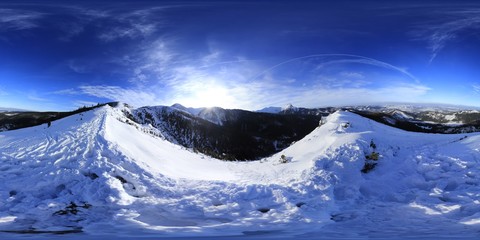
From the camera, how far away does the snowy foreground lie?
11625mm

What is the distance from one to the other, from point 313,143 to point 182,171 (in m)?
12.4

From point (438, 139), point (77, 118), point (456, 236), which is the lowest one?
point (456, 236)

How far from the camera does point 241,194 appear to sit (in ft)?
50.2

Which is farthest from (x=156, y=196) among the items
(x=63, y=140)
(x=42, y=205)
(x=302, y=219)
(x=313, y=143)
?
(x=313, y=143)

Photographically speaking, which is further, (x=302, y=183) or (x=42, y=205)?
(x=302, y=183)

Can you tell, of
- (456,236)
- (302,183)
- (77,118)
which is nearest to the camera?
(456,236)

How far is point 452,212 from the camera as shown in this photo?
13.5m

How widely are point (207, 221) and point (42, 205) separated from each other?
6564mm

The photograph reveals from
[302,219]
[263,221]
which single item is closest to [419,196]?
[302,219]

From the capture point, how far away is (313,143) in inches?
1121

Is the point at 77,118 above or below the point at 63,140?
above

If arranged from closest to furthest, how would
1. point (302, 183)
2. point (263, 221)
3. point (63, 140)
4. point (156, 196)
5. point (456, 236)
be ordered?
1. point (456, 236)
2. point (263, 221)
3. point (156, 196)
4. point (302, 183)
5. point (63, 140)

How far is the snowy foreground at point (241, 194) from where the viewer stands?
38.1 feet

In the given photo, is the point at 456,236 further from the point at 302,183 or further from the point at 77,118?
the point at 77,118
